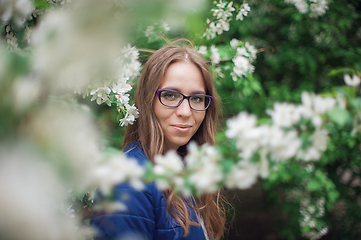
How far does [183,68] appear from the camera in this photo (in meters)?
1.42

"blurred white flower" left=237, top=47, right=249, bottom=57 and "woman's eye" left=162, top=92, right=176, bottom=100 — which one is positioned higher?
"blurred white flower" left=237, top=47, right=249, bottom=57

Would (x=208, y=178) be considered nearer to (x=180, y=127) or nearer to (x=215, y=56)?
(x=180, y=127)

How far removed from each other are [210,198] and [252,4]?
272 cm

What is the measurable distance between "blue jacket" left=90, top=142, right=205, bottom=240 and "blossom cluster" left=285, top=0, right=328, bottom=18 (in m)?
2.64

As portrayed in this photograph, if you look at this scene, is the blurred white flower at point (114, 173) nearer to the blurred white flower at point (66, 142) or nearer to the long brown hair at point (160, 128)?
the blurred white flower at point (66, 142)

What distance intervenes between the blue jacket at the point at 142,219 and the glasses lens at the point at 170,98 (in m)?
0.33

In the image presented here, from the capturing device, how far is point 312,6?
2686 millimetres

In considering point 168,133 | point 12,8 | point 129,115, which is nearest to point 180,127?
point 168,133

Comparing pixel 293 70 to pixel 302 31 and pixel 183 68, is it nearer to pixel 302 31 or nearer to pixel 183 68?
pixel 302 31

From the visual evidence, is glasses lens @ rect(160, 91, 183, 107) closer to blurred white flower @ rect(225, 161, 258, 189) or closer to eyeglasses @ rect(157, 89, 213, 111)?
eyeglasses @ rect(157, 89, 213, 111)

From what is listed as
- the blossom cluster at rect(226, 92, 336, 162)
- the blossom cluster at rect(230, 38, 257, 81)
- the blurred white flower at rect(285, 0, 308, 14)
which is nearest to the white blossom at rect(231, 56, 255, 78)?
the blossom cluster at rect(230, 38, 257, 81)

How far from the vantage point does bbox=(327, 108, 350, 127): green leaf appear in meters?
0.48

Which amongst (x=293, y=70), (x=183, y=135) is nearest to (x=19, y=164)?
(x=183, y=135)

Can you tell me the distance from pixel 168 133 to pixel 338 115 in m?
1.00
